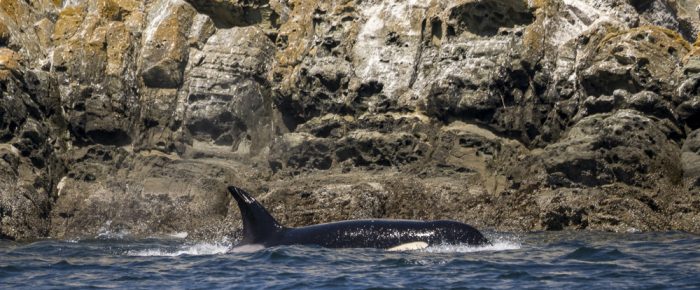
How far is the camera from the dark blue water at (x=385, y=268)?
13352 mm

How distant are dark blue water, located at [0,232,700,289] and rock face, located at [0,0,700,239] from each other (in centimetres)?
485

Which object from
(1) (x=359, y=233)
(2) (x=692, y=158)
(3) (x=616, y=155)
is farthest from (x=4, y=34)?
(2) (x=692, y=158)

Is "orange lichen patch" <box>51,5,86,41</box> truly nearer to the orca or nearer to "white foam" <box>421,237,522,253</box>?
the orca

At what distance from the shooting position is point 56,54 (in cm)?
2984

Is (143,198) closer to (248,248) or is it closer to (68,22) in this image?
(68,22)

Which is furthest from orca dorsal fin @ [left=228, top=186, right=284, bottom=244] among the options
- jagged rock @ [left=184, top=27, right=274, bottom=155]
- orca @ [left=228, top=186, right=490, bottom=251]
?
jagged rock @ [left=184, top=27, right=274, bottom=155]

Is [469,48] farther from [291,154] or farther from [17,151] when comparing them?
[17,151]

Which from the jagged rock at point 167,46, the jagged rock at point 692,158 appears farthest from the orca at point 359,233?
the jagged rock at point 167,46

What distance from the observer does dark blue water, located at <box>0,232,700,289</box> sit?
13.4 m

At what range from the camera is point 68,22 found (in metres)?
31.2

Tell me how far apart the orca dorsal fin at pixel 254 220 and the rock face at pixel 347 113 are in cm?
714

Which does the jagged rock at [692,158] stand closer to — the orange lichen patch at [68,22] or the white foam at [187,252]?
the white foam at [187,252]

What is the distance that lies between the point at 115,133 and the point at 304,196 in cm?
665

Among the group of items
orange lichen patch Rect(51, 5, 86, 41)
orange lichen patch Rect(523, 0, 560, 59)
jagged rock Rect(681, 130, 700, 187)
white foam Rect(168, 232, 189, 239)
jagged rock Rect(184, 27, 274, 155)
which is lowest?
white foam Rect(168, 232, 189, 239)
